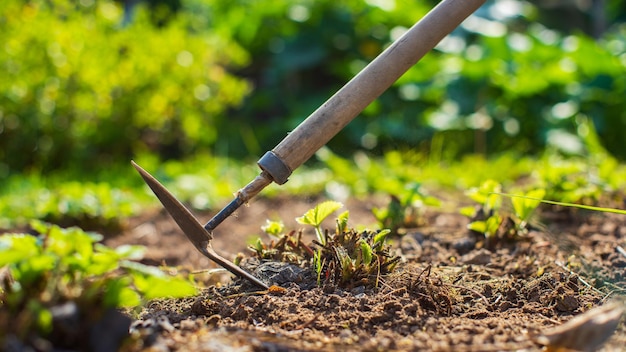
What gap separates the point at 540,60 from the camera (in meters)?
5.72

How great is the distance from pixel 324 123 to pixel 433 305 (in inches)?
21.9

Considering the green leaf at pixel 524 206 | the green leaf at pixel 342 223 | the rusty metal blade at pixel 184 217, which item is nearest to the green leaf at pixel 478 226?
the green leaf at pixel 524 206

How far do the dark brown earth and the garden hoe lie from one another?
7.4 inches

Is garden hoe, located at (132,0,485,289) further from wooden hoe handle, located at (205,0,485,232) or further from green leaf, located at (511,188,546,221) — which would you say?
green leaf, located at (511,188,546,221)

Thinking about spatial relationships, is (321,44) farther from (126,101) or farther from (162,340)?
(162,340)

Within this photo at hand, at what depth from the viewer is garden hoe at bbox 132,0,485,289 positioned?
5.86ft

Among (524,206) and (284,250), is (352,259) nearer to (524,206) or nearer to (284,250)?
(284,250)

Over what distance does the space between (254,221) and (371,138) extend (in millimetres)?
2487

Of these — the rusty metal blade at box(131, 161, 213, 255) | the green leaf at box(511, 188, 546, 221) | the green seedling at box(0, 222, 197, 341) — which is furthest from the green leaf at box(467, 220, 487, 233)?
the green seedling at box(0, 222, 197, 341)

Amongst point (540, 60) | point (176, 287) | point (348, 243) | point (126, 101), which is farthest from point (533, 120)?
point (176, 287)

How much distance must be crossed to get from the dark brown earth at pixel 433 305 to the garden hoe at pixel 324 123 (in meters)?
0.19

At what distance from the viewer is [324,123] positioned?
1798 mm

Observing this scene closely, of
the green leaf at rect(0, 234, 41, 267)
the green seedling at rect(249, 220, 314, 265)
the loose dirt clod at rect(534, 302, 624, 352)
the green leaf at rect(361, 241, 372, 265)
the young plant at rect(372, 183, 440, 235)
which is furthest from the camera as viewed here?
the young plant at rect(372, 183, 440, 235)

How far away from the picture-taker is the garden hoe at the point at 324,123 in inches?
70.3
